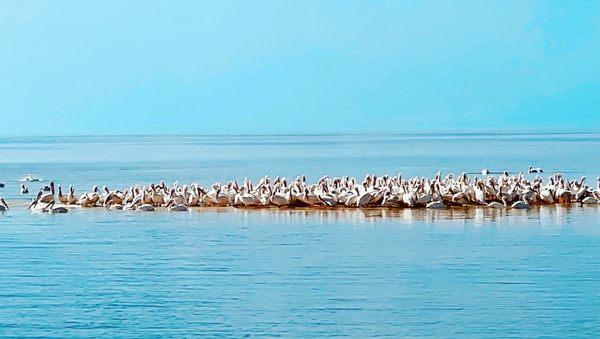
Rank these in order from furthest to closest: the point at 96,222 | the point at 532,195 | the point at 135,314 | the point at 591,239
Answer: the point at 532,195 < the point at 96,222 < the point at 591,239 < the point at 135,314

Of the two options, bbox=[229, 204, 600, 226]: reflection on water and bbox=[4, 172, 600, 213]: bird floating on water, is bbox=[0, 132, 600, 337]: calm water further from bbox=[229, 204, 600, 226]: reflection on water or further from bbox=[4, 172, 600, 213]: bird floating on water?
bbox=[4, 172, 600, 213]: bird floating on water

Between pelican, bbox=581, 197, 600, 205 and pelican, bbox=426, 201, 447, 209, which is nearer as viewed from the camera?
pelican, bbox=426, 201, 447, 209

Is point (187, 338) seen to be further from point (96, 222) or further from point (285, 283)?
point (96, 222)

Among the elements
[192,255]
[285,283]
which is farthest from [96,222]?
[285,283]

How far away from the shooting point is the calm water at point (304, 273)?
11.6m

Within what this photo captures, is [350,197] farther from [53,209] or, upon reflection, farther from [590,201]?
[53,209]

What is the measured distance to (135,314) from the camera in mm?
12047

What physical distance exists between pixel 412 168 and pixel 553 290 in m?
34.4

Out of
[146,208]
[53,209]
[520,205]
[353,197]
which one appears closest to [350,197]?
[353,197]

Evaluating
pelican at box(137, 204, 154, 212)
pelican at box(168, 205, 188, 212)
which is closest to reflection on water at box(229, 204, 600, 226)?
pelican at box(168, 205, 188, 212)

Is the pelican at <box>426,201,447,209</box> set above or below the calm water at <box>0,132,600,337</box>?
above

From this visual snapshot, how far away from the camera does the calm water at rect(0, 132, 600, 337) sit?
1156cm

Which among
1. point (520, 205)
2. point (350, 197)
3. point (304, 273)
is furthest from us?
point (350, 197)

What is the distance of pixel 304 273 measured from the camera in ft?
47.5
